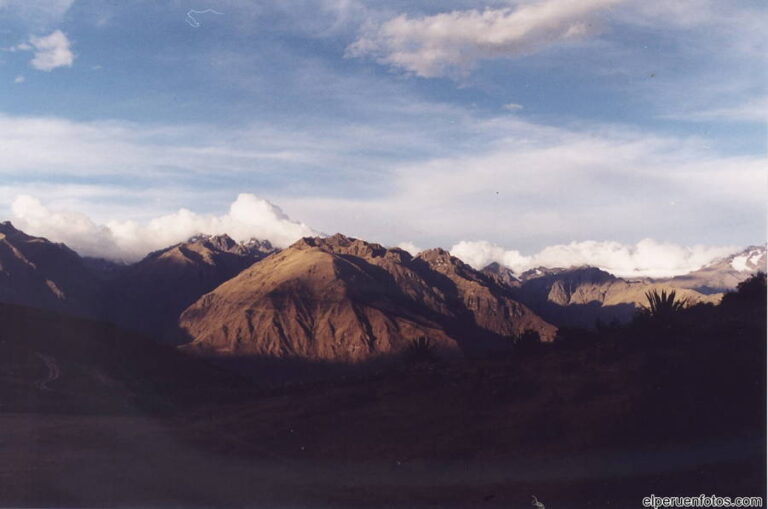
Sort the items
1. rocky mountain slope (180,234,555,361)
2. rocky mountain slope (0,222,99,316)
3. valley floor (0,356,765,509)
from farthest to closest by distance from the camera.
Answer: rocky mountain slope (0,222,99,316) < rocky mountain slope (180,234,555,361) < valley floor (0,356,765,509)

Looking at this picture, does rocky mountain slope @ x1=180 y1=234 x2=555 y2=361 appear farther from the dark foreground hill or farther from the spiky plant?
the spiky plant

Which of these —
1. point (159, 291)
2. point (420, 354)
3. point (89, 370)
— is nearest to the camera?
point (420, 354)

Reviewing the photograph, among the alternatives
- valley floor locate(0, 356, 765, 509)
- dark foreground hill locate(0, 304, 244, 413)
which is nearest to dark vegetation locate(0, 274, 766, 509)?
valley floor locate(0, 356, 765, 509)

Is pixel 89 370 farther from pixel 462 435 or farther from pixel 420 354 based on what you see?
pixel 462 435

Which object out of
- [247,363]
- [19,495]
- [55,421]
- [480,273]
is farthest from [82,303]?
[19,495]

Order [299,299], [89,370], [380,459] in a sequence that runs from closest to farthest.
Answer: [380,459] → [89,370] → [299,299]

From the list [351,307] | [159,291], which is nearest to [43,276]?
[159,291]
